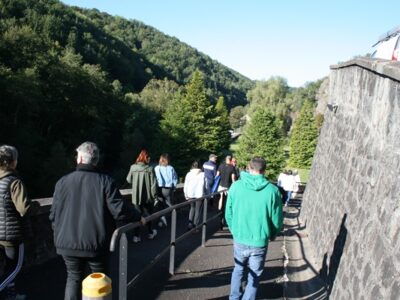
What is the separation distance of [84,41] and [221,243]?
318ft

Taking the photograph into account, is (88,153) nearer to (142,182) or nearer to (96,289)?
(96,289)

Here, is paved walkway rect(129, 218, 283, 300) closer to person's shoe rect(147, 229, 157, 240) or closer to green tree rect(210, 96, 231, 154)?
person's shoe rect(147, 229, 157, 240)

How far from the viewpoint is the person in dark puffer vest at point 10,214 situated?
165 inches

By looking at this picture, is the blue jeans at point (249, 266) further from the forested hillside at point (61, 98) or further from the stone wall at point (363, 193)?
the forested hillside at point (61, 98)

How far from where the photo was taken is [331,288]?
5422 millimetres

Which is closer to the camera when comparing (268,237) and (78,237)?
(78,237)

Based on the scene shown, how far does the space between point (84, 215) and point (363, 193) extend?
3.23 meters

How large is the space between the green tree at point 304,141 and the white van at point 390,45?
187 feet

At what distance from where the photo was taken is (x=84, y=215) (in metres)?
3.88

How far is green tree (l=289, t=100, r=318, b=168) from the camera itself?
214 feet

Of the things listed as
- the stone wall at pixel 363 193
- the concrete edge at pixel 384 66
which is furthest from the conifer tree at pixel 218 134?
the concrete edge at pixel 384 66

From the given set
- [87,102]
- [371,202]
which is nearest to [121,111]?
[87,102]

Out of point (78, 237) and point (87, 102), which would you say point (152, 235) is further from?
point (87, 102)

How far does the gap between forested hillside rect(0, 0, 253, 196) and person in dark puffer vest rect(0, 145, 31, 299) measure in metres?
33.6
